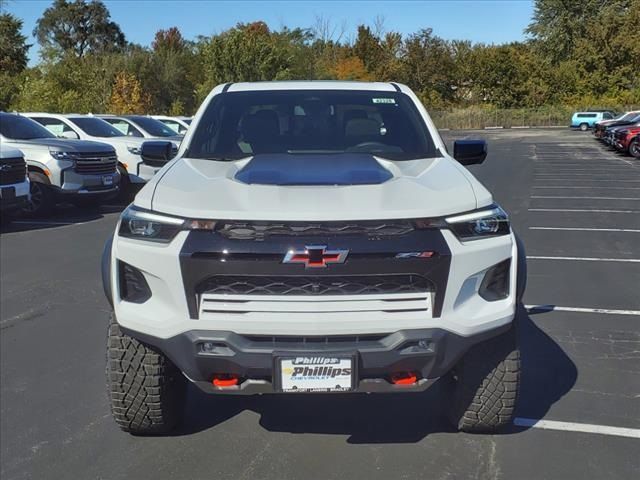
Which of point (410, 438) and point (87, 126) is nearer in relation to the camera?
point (410, 438)

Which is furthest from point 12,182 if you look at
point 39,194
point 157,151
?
point 157,151

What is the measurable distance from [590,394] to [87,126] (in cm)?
1348

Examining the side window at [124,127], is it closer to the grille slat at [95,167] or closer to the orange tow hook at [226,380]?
the grille slat at [95,167]

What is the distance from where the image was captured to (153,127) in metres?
16.8

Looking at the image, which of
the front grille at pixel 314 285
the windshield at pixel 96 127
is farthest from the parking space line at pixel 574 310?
the windshield at pixel 96 127

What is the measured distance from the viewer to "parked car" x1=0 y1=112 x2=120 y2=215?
12016 millimetres

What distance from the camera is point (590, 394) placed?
4.21 metres

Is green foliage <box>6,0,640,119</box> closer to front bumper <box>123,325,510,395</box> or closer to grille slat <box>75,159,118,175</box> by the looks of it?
grille slat <box>75,159,118,175</box>

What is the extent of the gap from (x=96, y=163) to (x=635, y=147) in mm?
18995

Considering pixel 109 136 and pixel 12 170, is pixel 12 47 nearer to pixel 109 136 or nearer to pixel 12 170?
pixel 109 136

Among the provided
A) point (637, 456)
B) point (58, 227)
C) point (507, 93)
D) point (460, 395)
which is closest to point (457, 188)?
point (460, 395)

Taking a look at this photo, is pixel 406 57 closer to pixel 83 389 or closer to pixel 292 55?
pixel 292 55

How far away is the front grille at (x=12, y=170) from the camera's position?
10547mm

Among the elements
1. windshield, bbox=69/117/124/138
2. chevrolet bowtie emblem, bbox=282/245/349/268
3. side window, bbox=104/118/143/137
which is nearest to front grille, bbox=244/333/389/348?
chevrolet bowtie emblem, bbox=282/245/349/268
